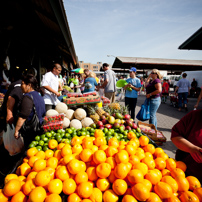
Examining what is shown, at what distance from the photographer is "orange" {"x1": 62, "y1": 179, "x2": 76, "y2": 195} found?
47.4 inches

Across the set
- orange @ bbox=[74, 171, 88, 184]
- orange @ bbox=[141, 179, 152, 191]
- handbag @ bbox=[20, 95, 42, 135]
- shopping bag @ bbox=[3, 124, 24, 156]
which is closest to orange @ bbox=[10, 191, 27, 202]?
orange @ bbox=[74, 171, 88, 184]

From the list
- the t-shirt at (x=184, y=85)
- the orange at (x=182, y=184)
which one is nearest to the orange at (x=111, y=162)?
the orange at (x=182, y=184)

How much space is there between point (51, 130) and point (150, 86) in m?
3.35

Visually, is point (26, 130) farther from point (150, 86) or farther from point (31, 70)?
point (31, 70)

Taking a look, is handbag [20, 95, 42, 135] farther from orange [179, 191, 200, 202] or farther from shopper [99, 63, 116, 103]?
shopper [99, 63, 116, 103]

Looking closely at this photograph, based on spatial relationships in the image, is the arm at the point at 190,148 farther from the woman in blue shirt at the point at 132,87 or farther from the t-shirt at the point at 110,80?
the t-shirt at the point at 110,80

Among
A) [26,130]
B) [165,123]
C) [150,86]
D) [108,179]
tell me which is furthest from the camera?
[165,123]

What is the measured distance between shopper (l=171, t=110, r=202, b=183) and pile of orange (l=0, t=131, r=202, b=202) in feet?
0.63

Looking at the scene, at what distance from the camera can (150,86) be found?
409 cm

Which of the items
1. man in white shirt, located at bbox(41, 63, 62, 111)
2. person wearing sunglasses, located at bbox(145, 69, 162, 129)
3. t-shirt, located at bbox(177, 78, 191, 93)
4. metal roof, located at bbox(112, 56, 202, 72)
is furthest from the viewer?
metal roof, located at bbox(112, 56, 202, 72)

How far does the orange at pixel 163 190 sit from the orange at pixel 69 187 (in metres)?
0.84

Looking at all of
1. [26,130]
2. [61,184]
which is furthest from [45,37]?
[61,184]

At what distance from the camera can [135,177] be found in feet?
3.96

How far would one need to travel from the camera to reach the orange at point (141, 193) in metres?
1.09
